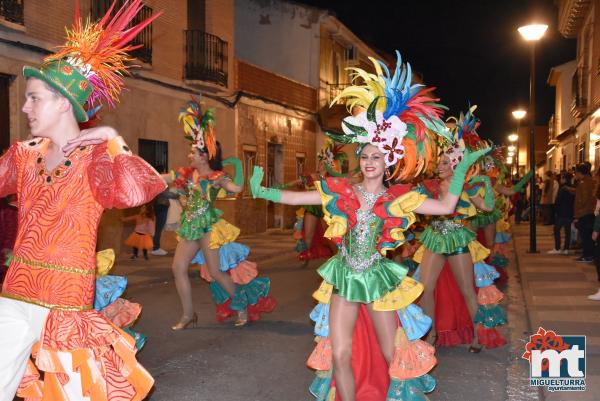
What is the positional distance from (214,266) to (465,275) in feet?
8.94

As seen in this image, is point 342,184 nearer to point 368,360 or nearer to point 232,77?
point 368,360

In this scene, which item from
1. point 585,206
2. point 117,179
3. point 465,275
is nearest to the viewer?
point 117,179

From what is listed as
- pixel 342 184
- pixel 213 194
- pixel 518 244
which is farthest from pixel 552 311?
pixel 518 244

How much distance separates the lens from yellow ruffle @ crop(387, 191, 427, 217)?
4383 mm

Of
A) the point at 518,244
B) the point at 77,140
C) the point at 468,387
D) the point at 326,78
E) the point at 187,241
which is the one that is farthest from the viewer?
the point at 326,78

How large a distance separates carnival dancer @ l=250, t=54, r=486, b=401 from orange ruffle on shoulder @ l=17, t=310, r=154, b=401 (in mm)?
1265

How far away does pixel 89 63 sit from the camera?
3670mm

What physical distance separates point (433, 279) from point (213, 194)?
8.61 ft

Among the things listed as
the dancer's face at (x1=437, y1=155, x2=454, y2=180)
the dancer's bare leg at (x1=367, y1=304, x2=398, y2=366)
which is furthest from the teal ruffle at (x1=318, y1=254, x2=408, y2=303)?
the dancer's face at (x1=437, y1=155, x2=454, y2=180)

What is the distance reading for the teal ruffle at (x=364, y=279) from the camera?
14.0 feet

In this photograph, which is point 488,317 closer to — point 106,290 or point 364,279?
point 364,279

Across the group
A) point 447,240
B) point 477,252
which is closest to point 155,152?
point 477,252

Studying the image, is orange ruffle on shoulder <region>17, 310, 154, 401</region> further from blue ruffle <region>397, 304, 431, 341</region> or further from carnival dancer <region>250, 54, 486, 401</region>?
blue ruffle <region>397, 304, 431, 341</region>

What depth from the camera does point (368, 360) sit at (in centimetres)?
447
